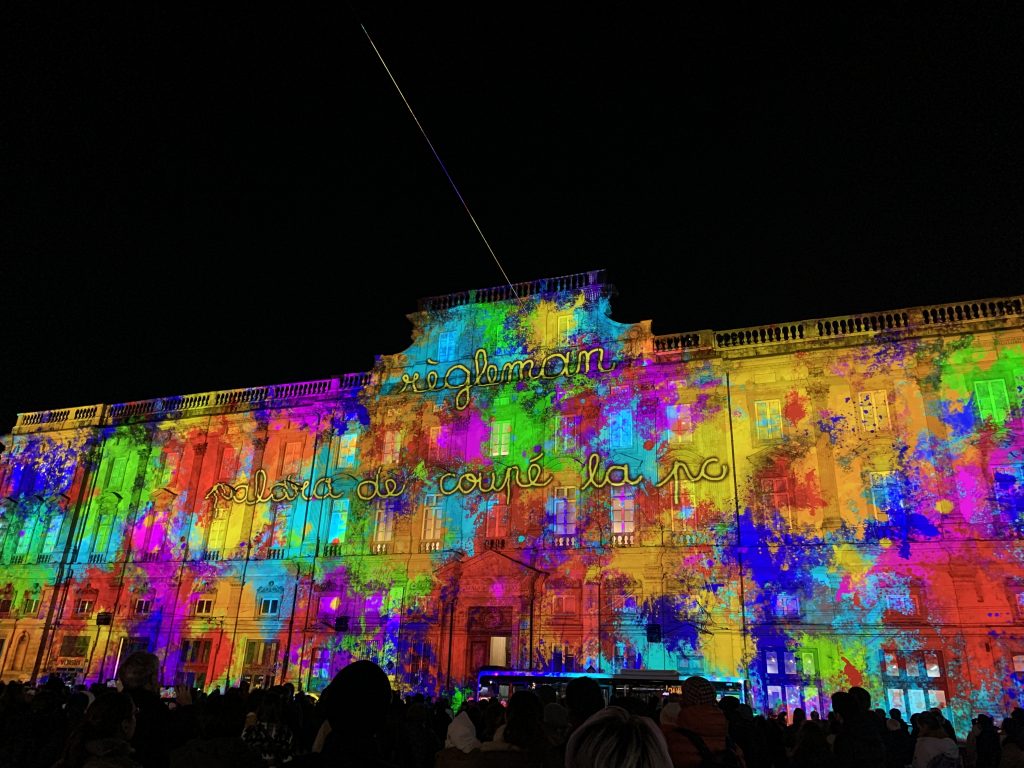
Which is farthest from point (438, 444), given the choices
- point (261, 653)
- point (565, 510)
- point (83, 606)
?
point (83, 606)

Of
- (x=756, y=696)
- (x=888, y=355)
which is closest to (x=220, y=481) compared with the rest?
(x=756, y=696)

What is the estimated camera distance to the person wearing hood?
890 centimetres

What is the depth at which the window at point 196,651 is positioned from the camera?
32031mm

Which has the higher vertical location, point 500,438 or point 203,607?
point 500,438

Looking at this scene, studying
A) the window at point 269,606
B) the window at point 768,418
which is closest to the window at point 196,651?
the window at point 269,606

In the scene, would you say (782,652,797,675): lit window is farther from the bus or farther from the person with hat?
the person with hat

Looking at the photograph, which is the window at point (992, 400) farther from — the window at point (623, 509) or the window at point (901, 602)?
the window at point (623, 509)

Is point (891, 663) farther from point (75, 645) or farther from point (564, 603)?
point (75, 645)

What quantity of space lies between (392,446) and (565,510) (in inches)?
347

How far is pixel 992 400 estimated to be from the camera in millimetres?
25422

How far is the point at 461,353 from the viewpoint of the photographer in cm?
3328

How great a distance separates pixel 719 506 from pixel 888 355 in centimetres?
846

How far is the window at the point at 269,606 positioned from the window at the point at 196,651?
9.21 ft

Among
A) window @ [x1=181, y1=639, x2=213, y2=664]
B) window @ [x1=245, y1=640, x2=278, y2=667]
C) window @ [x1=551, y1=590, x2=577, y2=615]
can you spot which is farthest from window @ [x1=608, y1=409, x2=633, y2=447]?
window @ [x1=181, y1=639, x2=213, y2=664]
